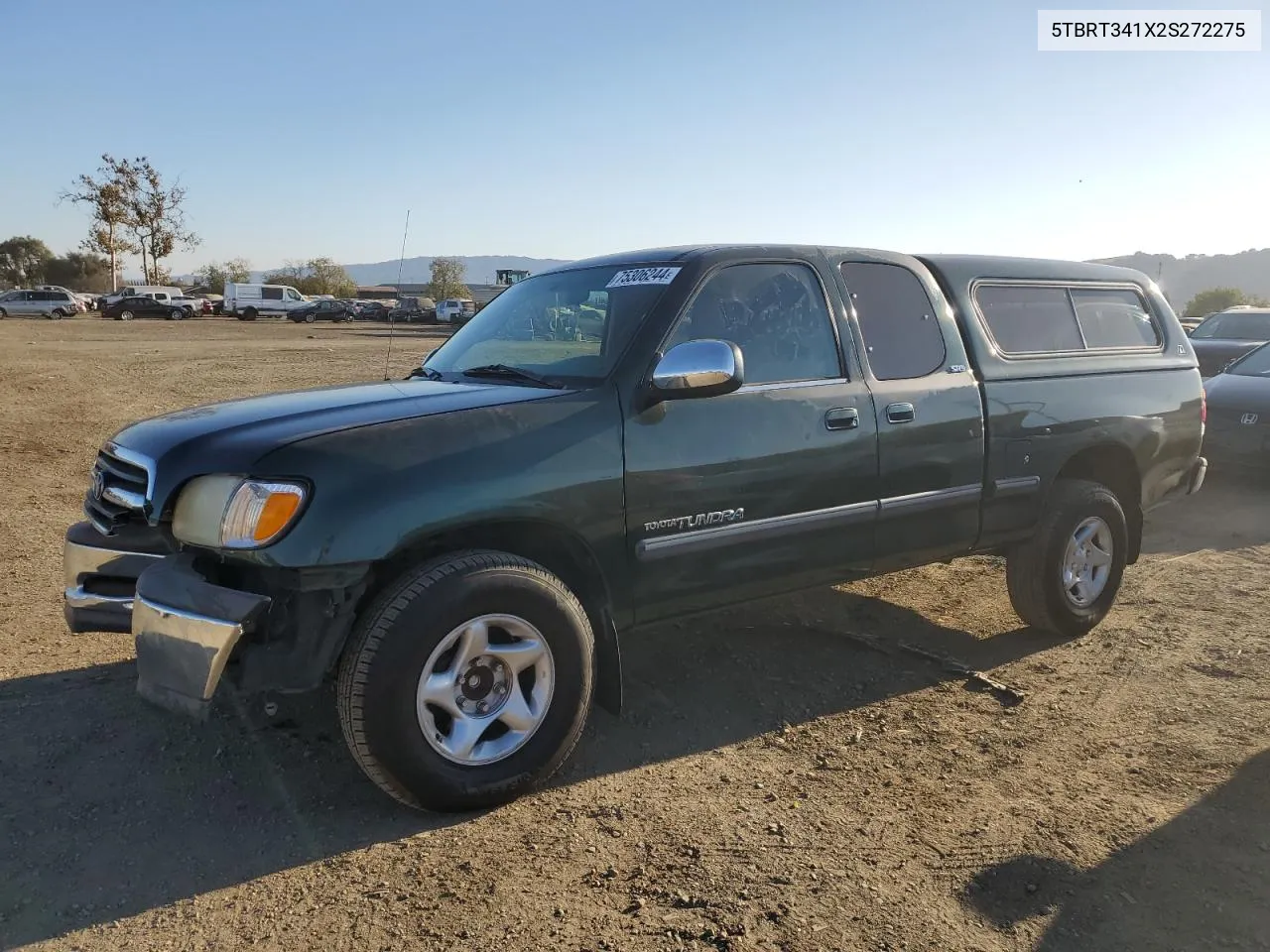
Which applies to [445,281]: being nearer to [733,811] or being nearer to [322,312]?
[322,312]

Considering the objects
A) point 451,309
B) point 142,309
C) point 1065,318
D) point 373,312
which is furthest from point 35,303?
point 1065,318

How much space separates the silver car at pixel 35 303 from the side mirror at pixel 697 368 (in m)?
50.5

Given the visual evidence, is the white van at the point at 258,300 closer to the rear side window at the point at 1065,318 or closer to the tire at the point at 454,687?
the rear side window at the point at 1065,318

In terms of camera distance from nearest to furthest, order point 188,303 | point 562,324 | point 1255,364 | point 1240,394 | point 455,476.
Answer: point 455,476 < point 562,324 < point 1240,394 < point 1255,364 < point 188,303

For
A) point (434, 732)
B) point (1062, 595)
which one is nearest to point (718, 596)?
point (434, 732)

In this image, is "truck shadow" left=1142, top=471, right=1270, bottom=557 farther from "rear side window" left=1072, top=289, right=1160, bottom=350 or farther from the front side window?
the front side window

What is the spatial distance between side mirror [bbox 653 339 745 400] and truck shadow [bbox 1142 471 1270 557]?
165 inches

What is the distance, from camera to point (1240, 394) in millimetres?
8750

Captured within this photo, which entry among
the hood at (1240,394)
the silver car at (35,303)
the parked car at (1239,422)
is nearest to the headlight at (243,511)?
the parked car at (1239,422)

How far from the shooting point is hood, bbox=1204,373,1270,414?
8.55 metres

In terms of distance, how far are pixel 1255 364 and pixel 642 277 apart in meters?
8.42

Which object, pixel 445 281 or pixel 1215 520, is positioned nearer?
pixel 1215 520

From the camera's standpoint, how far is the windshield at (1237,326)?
41.5 feet

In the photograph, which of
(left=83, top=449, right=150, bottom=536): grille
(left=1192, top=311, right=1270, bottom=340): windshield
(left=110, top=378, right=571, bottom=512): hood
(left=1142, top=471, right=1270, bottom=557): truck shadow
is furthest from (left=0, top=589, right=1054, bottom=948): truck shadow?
(left=1192, top=311, right=1270, bottom=340): windshield
